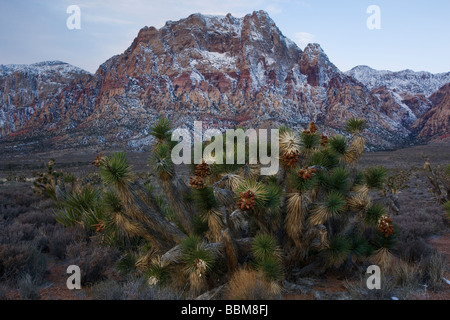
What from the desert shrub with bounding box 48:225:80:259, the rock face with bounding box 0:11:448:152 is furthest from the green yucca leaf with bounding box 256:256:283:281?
the rock face with bounding box 0:11:448:152

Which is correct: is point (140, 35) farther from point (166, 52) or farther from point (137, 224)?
point (137, 224)

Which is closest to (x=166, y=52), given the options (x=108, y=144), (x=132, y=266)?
(x=108, y=144)

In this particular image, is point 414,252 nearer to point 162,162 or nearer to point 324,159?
point 324,159

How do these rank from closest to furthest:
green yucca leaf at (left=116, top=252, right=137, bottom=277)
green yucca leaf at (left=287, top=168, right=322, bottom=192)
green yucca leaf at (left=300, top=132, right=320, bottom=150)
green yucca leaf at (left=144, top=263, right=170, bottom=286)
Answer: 1. green yucca leaf at (left=287, top=168, right=322, bottom=192)
2. green yucca leaf at (left=144, top=263, right=170, bottom=286)
3. green yucca leaf at (left=300, top=132, right=320, bottom=150)
4. green yucca leaf at (left=116, top=252, right=137, bottom=277)

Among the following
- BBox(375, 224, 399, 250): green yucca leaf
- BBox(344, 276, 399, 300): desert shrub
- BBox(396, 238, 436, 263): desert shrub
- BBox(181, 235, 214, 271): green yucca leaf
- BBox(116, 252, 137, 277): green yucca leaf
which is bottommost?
BBox(396, 238, 436, 263): desert shrub

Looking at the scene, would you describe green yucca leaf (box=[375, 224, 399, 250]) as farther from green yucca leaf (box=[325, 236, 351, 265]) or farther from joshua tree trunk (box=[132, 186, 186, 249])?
joshua tree trunk (box=[132, 186, 186, 249])

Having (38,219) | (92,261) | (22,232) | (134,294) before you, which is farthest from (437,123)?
(134,294)

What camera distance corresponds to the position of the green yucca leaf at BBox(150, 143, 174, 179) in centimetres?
501

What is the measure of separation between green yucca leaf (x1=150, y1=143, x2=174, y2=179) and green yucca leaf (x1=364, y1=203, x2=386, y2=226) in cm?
342

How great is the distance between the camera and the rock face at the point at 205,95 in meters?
117

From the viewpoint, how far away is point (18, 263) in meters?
5.52

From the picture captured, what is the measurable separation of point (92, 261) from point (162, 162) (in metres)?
2.48
